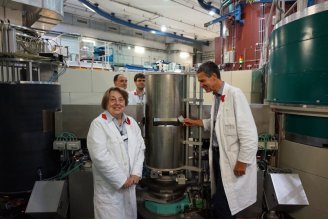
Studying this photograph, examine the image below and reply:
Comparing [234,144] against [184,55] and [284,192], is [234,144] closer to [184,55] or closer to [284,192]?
[284,192]

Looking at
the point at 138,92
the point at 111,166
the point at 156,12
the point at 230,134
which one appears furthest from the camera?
the point at 156,12

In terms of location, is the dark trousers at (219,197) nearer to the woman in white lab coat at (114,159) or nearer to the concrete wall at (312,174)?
the woman in white lab coat at (114,159)

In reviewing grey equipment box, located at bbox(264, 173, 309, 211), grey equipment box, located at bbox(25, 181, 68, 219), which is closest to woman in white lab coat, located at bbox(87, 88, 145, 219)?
grey equipment box, located at bbox(25, 181, 68, 219)

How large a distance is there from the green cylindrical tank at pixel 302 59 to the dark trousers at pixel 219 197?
1.08m

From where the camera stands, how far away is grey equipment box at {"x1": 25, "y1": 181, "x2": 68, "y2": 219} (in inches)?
82.3

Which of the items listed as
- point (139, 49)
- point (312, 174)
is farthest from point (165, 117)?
point (139, 49)

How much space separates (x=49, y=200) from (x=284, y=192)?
2268mm

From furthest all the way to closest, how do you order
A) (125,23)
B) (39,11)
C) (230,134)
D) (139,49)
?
(139,49) → (125,23) → (39,11) → (230,134)

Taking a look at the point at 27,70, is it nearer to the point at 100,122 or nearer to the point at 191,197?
the point at 100,122

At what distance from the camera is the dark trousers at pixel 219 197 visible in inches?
68.2

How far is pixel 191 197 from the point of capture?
7.75 feet

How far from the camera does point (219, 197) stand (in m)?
1.78

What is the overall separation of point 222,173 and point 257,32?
3.32 meters

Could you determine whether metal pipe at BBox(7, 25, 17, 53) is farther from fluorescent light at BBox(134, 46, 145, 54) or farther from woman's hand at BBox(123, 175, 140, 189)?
fluorescent light at BBox(134, 46, 145, 54)
